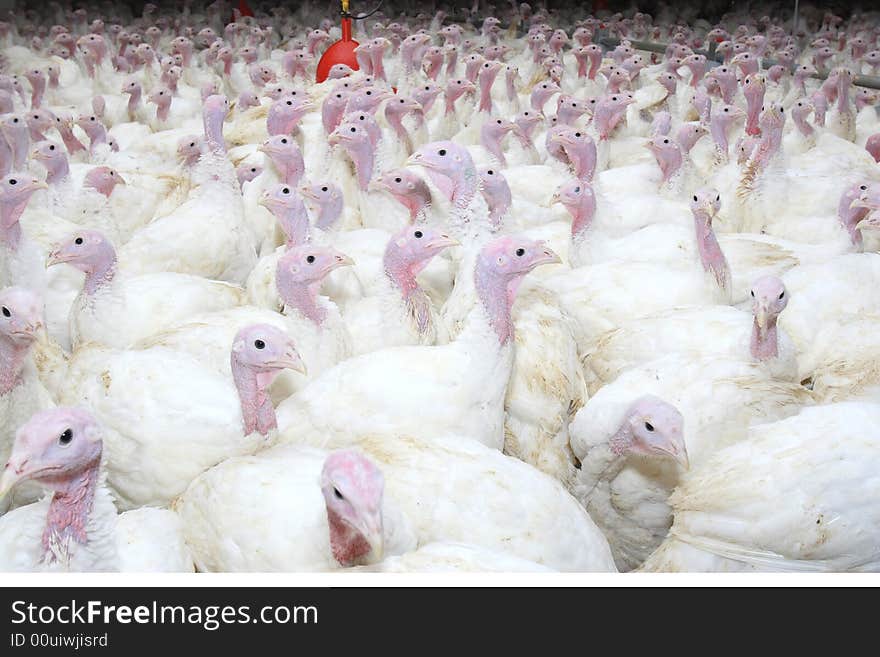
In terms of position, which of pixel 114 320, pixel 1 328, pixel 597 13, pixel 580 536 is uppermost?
pixel 597 13

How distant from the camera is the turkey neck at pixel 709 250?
294 centimetres

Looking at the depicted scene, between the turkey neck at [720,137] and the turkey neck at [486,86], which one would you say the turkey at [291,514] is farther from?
the turkey neck at [486,86]

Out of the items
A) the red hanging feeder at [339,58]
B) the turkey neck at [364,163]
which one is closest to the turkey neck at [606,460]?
the turkey neck at [364,163]

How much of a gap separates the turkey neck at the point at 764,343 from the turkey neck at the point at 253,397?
4.18 feet

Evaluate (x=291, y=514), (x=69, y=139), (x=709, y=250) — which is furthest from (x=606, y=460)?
(x=69, y=139)

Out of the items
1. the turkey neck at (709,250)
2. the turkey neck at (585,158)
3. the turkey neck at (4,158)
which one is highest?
the turkey neck at (4,158)

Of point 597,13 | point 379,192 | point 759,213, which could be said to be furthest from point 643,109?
point 597,13

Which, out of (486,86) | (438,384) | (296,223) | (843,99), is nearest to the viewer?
(438,384)

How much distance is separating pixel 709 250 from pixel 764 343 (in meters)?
0.61

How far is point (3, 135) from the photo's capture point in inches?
146

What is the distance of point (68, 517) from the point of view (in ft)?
5.43

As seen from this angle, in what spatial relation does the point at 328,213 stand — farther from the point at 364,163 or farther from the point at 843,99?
the point at 843,99
